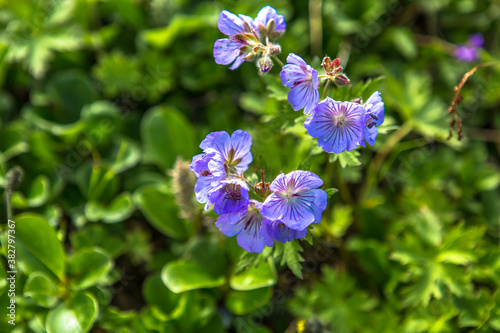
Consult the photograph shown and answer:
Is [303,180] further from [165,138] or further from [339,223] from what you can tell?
[165,138]

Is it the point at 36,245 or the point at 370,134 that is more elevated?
the point at 370,134

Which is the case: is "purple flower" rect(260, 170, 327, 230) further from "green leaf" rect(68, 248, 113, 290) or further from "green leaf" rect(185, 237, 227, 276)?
"green leaf" rect(68, 248, 113, 290)

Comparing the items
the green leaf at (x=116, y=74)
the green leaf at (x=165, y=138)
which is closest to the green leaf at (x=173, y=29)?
the green leaf at (x=116, y=74)

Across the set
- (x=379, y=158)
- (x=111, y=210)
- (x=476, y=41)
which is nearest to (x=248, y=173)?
(x=111, y=210)

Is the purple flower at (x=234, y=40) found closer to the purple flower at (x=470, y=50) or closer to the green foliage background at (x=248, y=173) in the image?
the green foliage background at (x=248, y=173)

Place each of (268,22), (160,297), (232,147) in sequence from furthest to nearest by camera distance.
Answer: (160,297)
(268,22)
(232,147)

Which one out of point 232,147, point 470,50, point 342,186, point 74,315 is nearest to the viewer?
point 232,147

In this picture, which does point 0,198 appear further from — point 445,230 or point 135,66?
point 445,230

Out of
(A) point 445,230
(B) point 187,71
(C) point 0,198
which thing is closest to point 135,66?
(B) point 187,71
